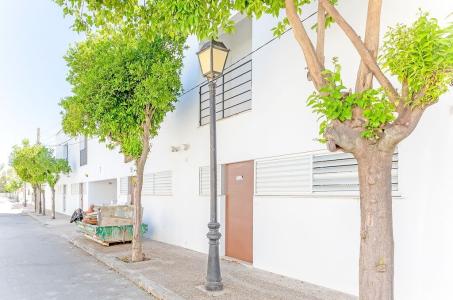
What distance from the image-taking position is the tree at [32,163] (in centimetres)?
2560

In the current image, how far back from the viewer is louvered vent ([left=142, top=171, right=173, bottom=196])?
11969 millimetres

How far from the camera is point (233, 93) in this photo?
9.80 metres

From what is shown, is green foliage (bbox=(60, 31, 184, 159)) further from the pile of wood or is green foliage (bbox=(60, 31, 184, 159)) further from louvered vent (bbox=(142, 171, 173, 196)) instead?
the pile of wood

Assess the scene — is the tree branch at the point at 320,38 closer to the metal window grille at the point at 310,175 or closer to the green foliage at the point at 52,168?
the metal window grille at the point at 310,175

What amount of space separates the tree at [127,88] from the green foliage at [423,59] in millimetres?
6172

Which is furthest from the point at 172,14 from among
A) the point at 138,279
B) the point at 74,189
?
the point at 74,189

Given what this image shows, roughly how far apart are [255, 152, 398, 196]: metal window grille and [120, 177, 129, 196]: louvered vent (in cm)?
913

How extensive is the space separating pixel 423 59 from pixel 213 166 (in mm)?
3968

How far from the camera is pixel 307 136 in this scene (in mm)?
6645

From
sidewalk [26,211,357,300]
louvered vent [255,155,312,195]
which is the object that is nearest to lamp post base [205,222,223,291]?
sidewalk [26,211,357,300]

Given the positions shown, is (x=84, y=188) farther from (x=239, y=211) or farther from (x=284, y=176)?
(x=284, y=176)

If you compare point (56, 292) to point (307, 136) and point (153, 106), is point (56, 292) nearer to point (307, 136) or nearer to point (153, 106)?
point (153, 106)

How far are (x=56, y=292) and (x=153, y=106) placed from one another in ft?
14.9

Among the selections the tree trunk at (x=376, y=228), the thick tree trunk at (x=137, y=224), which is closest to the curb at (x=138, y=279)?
the thick tree trunk at (x=137, y=224)
